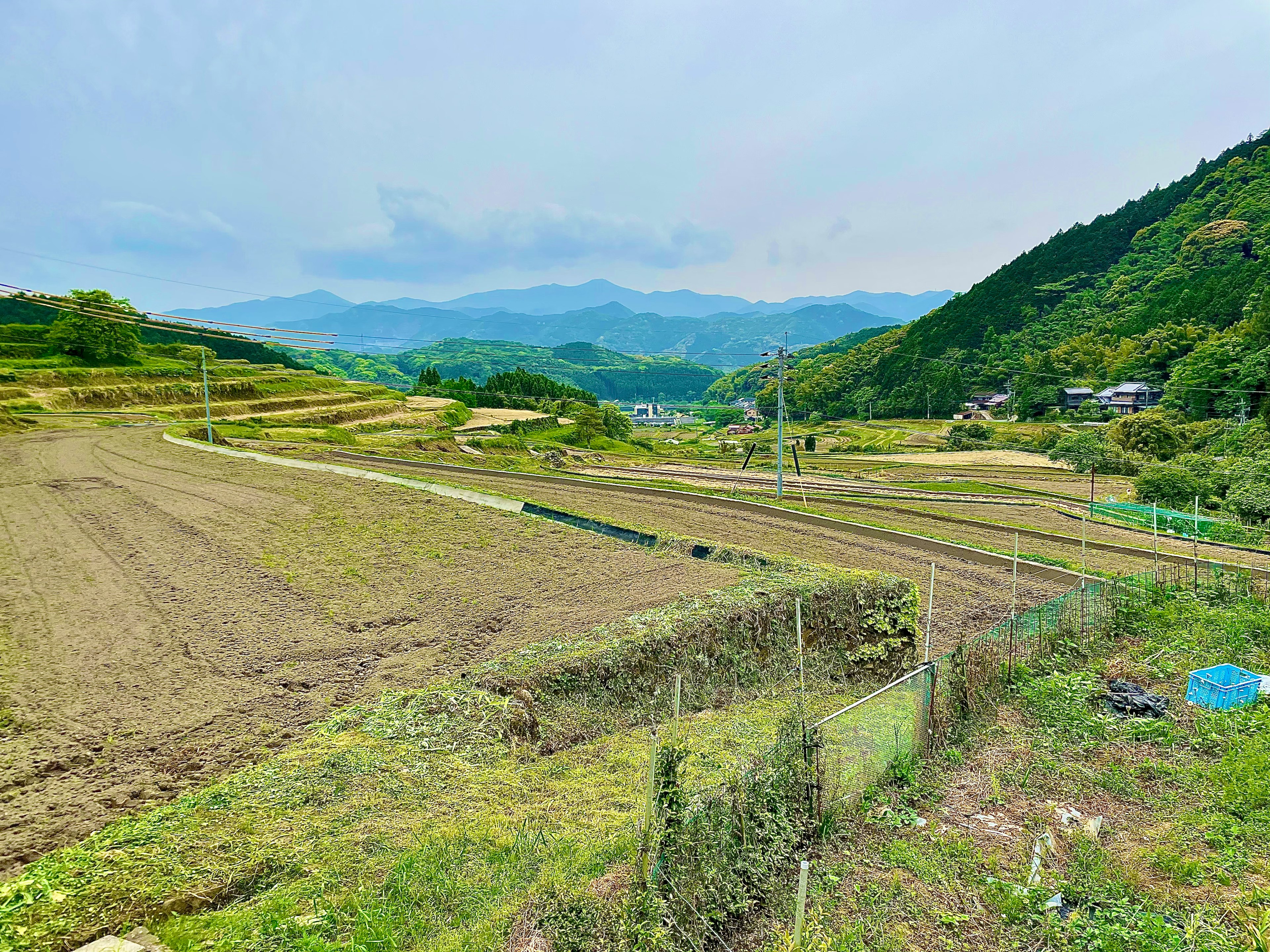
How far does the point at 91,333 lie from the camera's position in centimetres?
5000

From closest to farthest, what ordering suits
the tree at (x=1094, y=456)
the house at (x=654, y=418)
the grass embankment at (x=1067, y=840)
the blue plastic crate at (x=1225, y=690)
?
the grass embankment at (x=1067, y=840) < the blue plastic crate at (x=1225, y=690) < the tree at (x=1094, y=456) < the house at (x=654, y=418)

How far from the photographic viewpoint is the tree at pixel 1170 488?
102 feet

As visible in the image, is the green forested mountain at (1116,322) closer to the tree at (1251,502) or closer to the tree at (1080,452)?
the tree at (1080,452)

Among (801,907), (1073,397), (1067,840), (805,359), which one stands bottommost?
(1067,840)

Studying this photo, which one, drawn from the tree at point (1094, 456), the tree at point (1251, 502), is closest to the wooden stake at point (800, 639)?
the tree at point (1251, 502)

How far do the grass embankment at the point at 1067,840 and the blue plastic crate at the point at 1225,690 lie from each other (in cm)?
19

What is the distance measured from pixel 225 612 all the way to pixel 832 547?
598 inches

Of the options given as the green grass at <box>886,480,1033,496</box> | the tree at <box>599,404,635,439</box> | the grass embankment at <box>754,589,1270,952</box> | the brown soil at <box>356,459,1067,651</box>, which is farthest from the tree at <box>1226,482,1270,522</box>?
the tree at <box>599,404,635,439</box>

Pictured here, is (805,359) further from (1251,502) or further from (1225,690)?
(1225,690)

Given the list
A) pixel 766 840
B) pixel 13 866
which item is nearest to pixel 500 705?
pixel 766 840

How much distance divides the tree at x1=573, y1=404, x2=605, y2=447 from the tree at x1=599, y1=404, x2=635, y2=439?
58cm

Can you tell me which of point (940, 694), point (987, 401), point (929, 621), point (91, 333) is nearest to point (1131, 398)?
point (987, 401)

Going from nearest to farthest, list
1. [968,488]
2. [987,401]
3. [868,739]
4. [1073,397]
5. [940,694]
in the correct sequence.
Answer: [868,739]
[940,694]
[968,488]
[1073,397]
[987,401]

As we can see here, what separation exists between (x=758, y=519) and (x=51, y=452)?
103 feet
